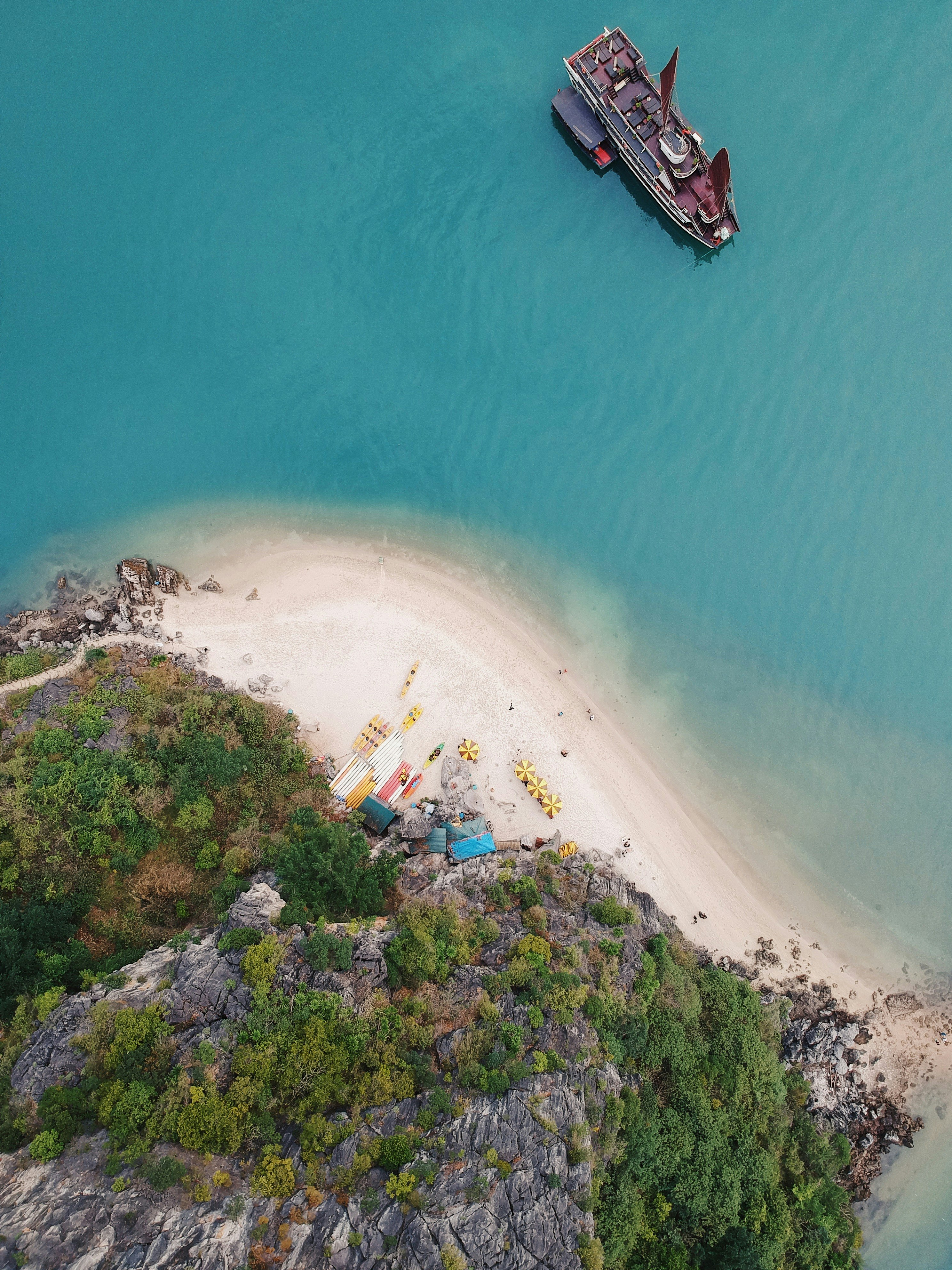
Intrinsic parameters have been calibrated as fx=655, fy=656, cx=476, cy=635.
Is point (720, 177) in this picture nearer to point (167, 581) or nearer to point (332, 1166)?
point (167, 581)

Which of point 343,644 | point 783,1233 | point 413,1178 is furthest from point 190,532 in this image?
point 783,1233

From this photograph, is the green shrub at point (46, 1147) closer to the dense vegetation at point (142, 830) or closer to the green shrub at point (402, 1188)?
the dense vegetation at point (142, 830)

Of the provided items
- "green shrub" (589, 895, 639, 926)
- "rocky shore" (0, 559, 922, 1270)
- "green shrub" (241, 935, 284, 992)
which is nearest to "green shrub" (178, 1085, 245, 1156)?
"rocky shore" (0, 559, 922, 1270)

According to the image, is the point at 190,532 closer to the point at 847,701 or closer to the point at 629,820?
the point at 629,820

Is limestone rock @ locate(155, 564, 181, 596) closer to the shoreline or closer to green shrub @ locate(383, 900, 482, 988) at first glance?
the shoreline

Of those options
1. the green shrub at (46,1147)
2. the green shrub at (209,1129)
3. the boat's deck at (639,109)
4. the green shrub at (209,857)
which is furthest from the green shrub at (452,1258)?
the boat's deck at (639,109)
